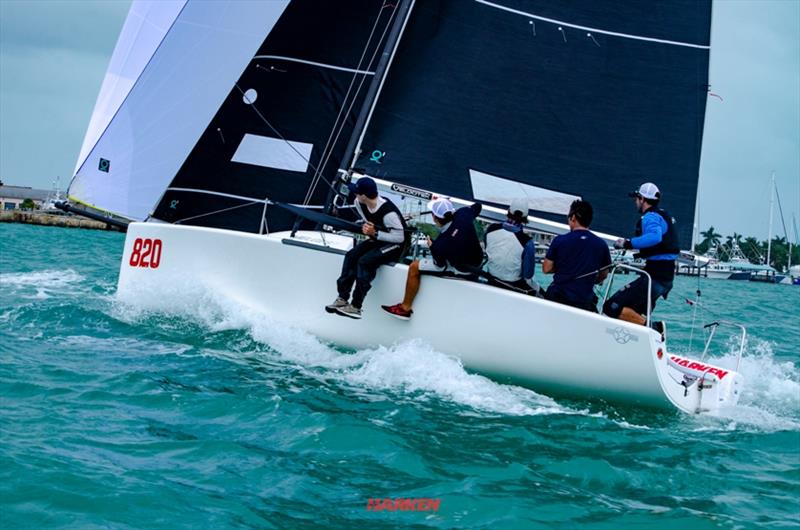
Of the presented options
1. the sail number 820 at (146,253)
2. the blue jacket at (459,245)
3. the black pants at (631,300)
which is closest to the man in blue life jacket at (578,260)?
the black pants at (631,300)

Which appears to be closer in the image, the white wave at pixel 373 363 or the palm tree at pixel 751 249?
the white wave at pixel 373 363

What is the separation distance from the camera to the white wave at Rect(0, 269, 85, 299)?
10578mm

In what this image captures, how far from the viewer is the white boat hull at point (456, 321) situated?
6.39 meters

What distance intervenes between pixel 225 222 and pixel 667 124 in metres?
4.47

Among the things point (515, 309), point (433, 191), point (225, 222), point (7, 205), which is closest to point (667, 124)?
point (433, 191)

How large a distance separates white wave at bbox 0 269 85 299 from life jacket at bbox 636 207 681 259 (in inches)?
262

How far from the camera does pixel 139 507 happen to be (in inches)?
151

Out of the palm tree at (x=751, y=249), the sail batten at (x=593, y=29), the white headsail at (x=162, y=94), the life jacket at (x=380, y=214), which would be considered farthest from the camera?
the palm tree at (x=751, y=249)

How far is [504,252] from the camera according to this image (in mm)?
7004

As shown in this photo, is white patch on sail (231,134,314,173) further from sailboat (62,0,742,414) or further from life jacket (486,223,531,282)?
life jacket (486,223,531,282)

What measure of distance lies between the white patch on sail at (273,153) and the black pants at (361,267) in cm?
216

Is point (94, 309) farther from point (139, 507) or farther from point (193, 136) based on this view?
point (139, 507)

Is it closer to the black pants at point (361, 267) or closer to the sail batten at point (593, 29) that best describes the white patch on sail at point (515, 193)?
the black pants at point (361, 267)

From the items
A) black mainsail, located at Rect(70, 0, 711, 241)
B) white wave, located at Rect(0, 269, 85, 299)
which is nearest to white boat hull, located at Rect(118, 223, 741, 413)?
black mainsail, located at Rect(70, 0, 711, 241)
